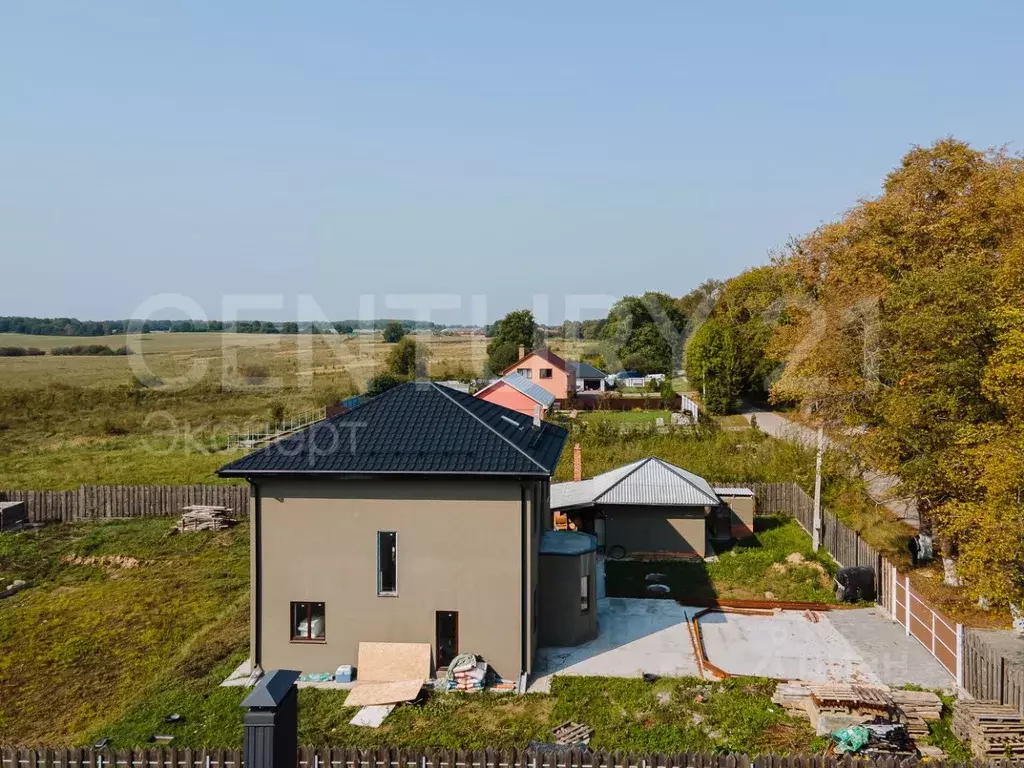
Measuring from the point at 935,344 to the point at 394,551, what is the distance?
12.7 m

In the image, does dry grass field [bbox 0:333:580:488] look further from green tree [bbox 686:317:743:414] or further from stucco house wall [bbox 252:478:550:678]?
green tree [bbox 686:317:743:414]

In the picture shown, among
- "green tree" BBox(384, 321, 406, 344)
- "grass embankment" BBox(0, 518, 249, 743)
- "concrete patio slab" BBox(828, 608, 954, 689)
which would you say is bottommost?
"grass embankment" BBox(0, 518, 249, 743)

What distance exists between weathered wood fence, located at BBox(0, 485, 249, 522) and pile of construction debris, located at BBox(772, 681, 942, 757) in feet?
69.1

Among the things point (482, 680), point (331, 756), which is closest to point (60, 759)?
point (331, 756)

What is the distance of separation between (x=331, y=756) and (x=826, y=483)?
22951 millimetres

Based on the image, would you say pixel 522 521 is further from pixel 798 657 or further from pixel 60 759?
pixel 60 759

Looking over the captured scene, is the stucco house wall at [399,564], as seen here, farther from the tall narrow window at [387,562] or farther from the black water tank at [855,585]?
the black water tank at [855,585]

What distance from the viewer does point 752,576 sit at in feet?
70.6

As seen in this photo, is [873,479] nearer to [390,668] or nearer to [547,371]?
[390,668]

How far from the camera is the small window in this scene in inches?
607

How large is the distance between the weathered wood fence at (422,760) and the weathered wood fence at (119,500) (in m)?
18.1

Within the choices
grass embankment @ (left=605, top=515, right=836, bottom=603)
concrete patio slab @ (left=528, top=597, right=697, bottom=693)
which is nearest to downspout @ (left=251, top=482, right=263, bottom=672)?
concrete patio slab @ (left=528, top=597, right=697, bottom=693)

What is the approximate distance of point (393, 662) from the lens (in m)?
14.8

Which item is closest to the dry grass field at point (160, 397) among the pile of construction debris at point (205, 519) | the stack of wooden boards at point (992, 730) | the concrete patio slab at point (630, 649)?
the pile of construction debris at point (205, 519)
